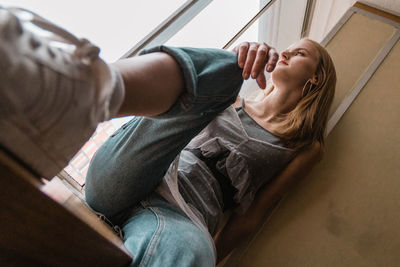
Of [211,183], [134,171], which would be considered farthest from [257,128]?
[134,171]

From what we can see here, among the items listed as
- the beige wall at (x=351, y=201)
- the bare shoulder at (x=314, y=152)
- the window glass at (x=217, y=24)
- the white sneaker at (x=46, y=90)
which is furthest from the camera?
the window glass at (x=217, y=24)

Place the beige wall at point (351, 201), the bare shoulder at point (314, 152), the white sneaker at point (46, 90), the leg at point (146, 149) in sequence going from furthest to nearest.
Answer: the bare shoulder at point (314, 152), the beige wall at point (351, 201), the leg at point (146, 149), the white sneaker at point (46, 90)

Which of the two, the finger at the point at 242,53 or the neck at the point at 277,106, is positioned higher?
the finger at the point at 242,53

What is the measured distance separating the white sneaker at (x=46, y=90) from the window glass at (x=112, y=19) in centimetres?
68

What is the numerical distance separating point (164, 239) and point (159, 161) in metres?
0.18

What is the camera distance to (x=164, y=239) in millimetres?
521

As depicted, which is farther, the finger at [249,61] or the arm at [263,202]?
the arm at [263,202]

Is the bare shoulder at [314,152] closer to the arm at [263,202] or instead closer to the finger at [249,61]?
the arm at [263,202]

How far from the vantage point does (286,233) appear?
859mm

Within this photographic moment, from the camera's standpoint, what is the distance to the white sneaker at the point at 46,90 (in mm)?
246

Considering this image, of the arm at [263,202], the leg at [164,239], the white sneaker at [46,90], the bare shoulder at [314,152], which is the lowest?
the arm at [263,202]

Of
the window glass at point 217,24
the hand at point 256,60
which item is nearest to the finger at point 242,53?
the hand at point 256,60

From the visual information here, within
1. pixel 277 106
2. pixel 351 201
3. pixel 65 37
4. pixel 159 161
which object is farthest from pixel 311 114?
pixel 65 37

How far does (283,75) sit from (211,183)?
0.44 m
